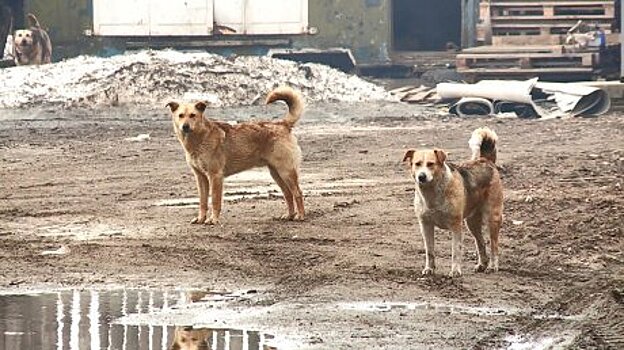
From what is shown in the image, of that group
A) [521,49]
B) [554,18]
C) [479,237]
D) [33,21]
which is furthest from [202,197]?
[33,21]

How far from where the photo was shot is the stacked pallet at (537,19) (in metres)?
30.4

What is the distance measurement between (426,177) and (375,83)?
74.4 ft

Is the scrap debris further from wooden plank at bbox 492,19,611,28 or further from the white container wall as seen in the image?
the white container wall

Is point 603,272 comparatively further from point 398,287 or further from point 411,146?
point 411,146

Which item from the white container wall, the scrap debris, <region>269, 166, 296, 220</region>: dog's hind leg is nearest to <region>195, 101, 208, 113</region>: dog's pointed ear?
<region>269, 166, 296, 220</region>: dog's hind leg

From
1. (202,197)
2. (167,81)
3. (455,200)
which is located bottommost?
(202,197)

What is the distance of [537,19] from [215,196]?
1832cm

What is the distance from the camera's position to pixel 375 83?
32.6 metres

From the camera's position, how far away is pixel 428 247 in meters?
10.2

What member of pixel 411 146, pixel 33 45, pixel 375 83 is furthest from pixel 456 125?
pixel 33 45

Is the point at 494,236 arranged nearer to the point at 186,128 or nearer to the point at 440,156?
the point at 440,156

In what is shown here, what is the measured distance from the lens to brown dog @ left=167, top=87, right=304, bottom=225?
13367 mm

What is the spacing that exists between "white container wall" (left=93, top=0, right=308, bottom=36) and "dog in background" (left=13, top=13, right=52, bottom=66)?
4.86ft

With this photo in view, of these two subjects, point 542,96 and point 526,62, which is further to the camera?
point 526,62
